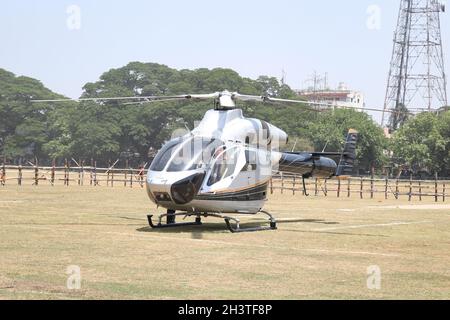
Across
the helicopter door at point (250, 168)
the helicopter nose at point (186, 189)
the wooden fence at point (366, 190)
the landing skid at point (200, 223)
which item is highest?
the helicopter door at point (250, 168)

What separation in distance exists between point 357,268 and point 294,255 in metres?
1.99

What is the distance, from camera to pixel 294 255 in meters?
16.0

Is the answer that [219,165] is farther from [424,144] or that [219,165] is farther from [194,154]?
[424,144]

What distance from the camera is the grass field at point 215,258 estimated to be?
11.4m

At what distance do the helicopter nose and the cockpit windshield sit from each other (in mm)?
291

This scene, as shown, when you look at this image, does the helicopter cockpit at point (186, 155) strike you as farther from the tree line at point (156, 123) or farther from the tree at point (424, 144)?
the tree at point (424, 144)

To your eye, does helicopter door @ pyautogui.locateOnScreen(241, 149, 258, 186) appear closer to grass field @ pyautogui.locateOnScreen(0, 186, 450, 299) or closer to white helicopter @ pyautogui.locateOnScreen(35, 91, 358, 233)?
white helicopter @ pyautogui.locateOnScreen(35, 91, 358, 233)

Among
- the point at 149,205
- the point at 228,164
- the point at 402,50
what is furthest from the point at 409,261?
the point at 402,50

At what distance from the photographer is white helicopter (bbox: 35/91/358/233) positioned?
19.6 meters

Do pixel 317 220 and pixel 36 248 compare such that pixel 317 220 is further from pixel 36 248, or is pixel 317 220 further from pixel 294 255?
pixel 36 248

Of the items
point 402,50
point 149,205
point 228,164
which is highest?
point 402,50

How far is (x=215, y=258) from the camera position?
15062 millimetres
